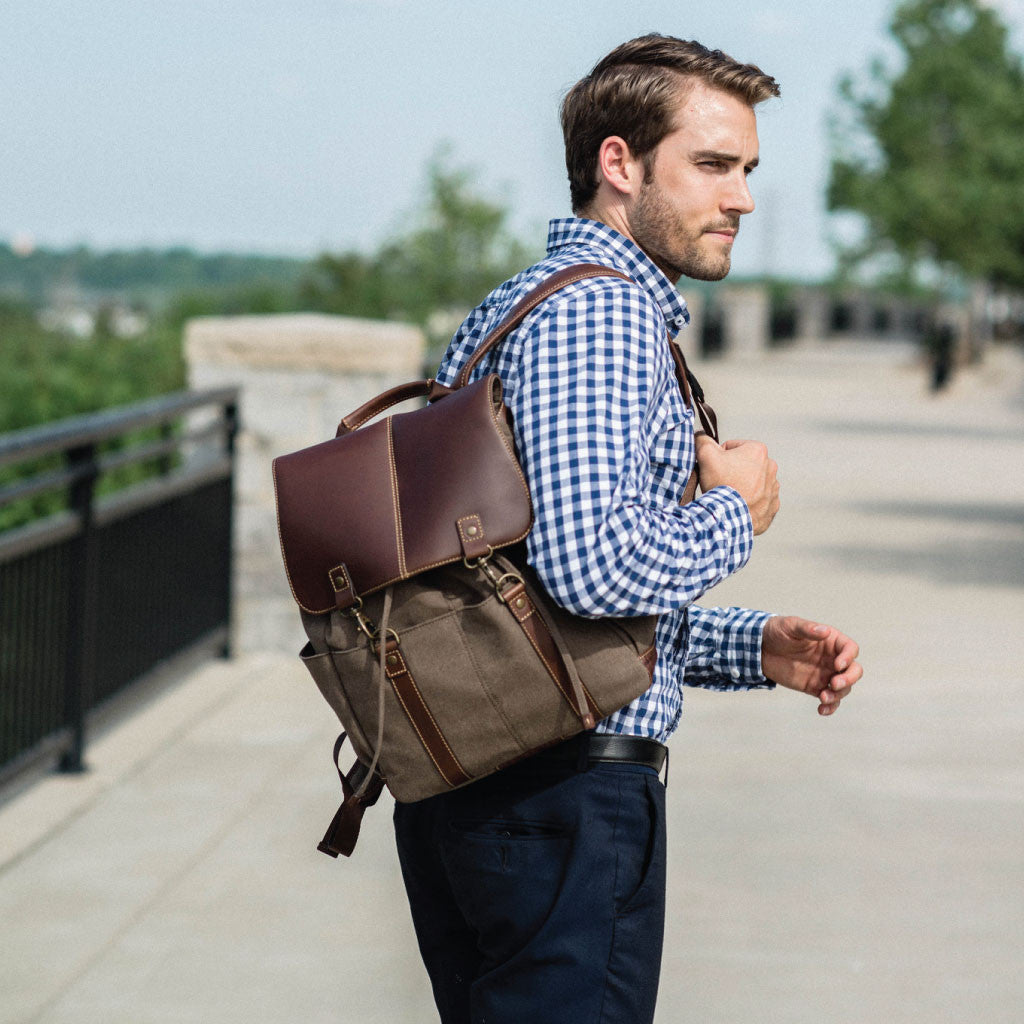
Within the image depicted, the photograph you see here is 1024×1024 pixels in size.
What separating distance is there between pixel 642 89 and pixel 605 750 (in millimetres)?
911

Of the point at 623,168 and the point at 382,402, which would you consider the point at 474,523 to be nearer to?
the point at 382,402

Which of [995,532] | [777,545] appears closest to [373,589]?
[777,545]

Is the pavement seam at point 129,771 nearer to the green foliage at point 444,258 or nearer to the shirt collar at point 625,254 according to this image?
the shirt collar at point 625,254

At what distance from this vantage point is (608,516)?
210cm

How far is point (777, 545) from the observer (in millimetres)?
11273

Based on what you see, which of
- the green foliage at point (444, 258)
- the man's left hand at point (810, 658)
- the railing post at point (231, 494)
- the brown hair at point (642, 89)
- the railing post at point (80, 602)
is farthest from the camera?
the green foliage at point (444, 258)

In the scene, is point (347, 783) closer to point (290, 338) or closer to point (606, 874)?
point (606, 874)

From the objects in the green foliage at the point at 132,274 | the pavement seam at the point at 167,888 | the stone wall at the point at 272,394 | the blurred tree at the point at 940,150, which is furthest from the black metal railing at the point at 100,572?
the blurred tree at the point at 940,150

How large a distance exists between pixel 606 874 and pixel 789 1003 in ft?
6.38

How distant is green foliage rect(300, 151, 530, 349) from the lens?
59.7ft

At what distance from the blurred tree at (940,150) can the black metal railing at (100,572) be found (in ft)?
56.9

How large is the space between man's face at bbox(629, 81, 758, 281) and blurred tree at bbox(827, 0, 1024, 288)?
21.1 m

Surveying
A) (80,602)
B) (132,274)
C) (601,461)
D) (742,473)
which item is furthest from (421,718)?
(132,274)

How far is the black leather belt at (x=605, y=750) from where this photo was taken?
229cm
